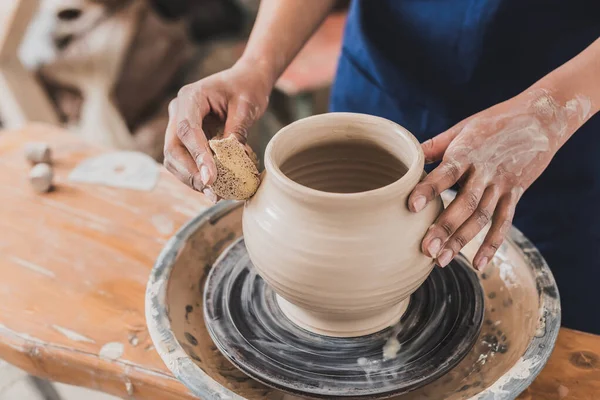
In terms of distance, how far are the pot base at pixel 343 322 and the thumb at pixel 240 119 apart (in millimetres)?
308

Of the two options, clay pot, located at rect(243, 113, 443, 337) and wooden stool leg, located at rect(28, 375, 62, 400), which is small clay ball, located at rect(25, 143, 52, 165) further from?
clay pot, located at rect(243, 113, 443, 337)

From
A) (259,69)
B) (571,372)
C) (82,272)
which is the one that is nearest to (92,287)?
(82,272)

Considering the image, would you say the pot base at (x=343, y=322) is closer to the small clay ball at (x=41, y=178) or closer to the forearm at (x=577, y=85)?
the forearm at (x=577, y=85)

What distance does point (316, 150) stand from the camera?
3.06 feet

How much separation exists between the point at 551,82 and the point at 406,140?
0.29 metres

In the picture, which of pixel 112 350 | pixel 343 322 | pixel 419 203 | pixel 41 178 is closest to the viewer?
pixel 419 203

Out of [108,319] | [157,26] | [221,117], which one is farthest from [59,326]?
[157,26]

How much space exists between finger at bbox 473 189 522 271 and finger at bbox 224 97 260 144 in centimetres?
43

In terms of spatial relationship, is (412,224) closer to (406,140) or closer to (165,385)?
(406,140)

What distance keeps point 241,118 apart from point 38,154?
0.75m

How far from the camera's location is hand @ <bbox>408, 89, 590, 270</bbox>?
2.72 ft

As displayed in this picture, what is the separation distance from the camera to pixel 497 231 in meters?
0.87

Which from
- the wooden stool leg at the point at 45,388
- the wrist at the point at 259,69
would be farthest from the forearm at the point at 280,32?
the wooden stool leg at the point at 45,388

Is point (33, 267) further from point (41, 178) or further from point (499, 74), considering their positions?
point (499, 74)
